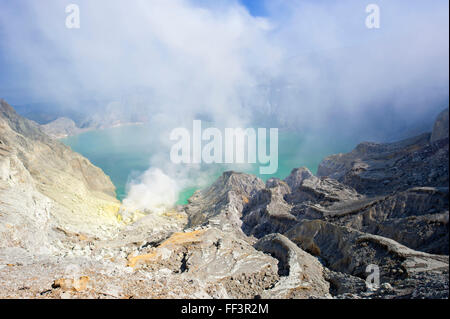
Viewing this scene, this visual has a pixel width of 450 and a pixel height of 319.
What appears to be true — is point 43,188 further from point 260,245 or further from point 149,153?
point 149,153

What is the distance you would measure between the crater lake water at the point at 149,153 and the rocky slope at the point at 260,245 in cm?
1680

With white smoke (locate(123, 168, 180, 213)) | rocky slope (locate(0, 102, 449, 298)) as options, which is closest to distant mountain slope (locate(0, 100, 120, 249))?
rocky slope (locate(0, 102, 449, 298))

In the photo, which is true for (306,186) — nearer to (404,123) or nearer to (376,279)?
(376,279)

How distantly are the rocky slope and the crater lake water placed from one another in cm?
1680

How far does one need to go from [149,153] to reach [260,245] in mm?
55086

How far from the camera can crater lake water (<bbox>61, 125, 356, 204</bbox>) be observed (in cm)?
4372

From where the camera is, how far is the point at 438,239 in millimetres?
7809

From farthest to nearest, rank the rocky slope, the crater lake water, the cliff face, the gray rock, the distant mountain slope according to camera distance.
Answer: the crater lake water → the gray rock → the distant mountain slope → the cliff face → the rocky slope

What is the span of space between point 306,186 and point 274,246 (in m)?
10.8

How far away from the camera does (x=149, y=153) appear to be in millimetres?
62188

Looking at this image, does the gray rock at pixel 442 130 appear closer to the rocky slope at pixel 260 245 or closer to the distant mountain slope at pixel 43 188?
the rocky slope at pixel 260 245

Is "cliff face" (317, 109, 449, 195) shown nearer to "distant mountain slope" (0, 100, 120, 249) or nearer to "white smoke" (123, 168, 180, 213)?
"distant mountain slope" (0, 100, 120, 249)

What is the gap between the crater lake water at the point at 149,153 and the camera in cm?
4372

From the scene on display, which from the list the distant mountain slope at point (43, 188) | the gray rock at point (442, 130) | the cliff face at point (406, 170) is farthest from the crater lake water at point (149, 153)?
the gray rock at point (442, 130)
